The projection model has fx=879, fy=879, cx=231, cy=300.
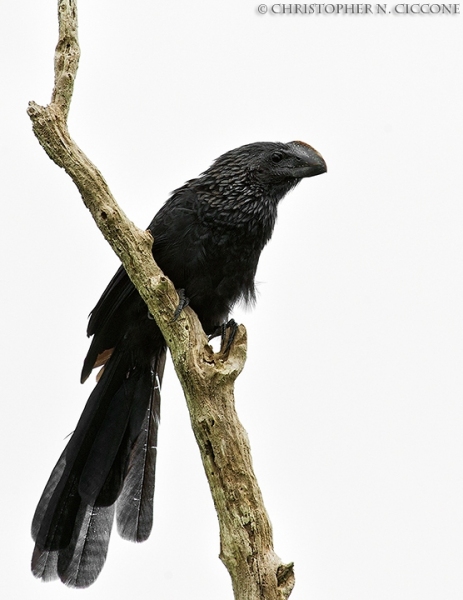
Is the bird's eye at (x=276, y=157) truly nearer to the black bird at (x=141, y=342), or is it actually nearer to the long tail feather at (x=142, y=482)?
the black bird at (x=141, y=342)

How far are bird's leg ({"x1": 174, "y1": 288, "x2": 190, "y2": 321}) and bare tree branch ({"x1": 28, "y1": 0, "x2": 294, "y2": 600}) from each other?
1.2 inches

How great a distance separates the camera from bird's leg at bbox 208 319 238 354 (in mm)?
4152

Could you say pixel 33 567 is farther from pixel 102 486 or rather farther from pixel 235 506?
pixel 235 506

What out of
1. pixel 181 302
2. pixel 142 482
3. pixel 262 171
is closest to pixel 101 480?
pixel 142 482

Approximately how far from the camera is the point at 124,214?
3.99 metres

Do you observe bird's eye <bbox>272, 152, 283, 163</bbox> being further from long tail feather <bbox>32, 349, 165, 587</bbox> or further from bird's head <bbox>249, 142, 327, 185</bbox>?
long tail feather <bbox>32, 349, 165, 587</bbox>

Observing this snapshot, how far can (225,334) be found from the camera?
4.46 meters

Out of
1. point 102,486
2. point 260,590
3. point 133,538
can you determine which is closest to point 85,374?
point 102,486

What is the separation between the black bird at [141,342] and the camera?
4.42 metres

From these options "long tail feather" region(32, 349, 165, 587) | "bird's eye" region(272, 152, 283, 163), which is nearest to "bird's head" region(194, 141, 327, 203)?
"bird's eye" region(272, 152, 283, 163)

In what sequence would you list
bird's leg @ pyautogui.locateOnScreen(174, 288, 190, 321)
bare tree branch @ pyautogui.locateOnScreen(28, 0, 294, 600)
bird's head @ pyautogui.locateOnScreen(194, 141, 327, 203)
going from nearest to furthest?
bare tree branch @ pyautogui.locateOnScreen(28, 0, 294, 600) → bird's leg @ pyautogui.locateOnScreen(174, 288, 190, 321) → bird's head @ pyautogui.locateOnScreen(194, 141, 327, 203)

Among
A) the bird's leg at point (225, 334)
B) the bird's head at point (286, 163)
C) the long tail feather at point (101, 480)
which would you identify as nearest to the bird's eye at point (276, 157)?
the bird's head at point (286, 163)

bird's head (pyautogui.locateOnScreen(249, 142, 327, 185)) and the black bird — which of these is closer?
the black bird

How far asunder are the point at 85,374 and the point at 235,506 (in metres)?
1.30
